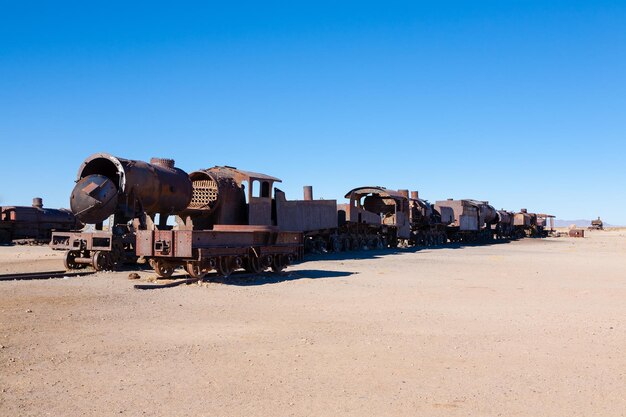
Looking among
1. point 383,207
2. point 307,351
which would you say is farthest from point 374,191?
point 307,351

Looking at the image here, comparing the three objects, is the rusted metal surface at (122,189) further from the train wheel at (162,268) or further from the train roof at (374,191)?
the train roof at (374,191)

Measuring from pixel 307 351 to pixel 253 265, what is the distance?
872 cm

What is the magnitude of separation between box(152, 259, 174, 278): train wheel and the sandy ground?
144cm

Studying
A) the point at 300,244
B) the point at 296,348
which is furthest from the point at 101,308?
the point at 300,244

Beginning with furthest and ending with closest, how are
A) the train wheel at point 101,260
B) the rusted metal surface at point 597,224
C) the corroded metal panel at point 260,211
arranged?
the rusted metal surface at point 597,224 < the corroded metal panel at point 260,211 < the train wheel at point 101,260

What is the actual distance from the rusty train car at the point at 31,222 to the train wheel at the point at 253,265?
24.2 meters

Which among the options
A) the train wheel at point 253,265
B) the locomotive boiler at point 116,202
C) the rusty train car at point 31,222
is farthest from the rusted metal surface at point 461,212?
the locomotive boiler at point 116,202

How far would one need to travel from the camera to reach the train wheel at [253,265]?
1552cm

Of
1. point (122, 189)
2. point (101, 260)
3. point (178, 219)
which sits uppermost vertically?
point (122, 189)

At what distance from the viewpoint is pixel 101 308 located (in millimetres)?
9977

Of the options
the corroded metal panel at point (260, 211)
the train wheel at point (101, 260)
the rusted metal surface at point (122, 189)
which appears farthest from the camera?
the corroded metal panel at point (260, 211)

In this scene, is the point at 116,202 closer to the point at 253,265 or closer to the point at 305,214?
the point at 253,265

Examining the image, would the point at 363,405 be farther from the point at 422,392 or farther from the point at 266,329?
the point at 266,329

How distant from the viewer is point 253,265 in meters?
15.5
